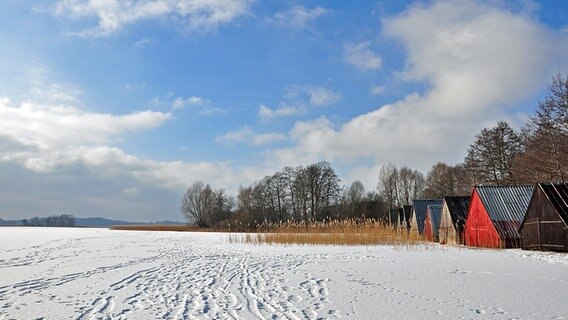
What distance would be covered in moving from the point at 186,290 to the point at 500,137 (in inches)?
1524

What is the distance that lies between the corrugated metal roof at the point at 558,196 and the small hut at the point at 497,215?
341 centimetres

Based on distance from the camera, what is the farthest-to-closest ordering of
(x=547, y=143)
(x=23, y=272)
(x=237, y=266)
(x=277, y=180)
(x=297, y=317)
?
(x=277, y=180)
(x=547, y=143)
(x=237, y=266)
(x=23, y=272)
(x=297, y=317)

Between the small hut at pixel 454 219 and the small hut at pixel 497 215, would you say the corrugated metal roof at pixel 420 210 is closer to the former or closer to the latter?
the small hut at pixel 454 219

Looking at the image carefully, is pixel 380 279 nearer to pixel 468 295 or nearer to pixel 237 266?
pixel 468 295

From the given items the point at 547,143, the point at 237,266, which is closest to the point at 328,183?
the point at 547,143

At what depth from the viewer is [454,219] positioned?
94.0 ft

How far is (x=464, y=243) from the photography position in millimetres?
26844

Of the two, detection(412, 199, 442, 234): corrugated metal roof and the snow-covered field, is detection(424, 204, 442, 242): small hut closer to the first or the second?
detection(412, 199, 442, 234): corrugated metal roof

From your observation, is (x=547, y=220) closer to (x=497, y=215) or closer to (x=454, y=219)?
(x=497, y=215)

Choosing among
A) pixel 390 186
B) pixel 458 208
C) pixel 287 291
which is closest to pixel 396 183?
pixel 390 186

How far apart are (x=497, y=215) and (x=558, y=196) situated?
4.26m

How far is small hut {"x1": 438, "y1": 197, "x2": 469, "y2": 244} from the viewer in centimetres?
2827

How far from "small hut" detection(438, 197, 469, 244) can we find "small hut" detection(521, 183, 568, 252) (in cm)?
702

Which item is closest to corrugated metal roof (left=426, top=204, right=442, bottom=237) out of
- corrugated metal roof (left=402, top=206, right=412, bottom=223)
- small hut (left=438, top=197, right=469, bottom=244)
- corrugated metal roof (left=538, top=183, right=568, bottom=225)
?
small hut (left=438, top=197, right=469, bottom=244)
